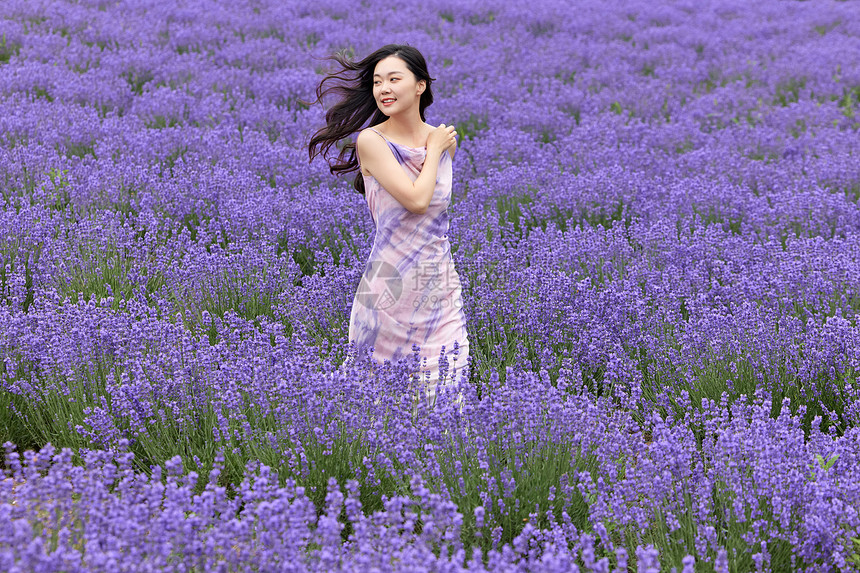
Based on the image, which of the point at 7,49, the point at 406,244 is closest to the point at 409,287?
the point at 406,244

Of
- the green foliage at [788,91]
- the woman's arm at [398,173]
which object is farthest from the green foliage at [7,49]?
the green foliage at [788,91]

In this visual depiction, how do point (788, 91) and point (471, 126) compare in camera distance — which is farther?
point (788, 91)

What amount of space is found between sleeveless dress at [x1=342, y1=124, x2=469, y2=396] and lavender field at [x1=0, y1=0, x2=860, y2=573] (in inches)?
7.7

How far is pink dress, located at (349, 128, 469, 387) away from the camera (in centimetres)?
306

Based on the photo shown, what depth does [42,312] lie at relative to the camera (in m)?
3.25

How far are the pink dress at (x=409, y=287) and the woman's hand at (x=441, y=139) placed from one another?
0.05 meters

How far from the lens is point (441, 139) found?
309 cm

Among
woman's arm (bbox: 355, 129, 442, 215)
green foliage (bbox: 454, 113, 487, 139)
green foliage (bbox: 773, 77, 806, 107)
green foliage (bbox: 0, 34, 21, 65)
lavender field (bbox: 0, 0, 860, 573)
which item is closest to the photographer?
lavender field (bbox: 0, 0, 860, 573)

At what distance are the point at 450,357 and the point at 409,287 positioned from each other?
0.98 ft

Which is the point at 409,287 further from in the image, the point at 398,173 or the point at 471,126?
the point at 471,126

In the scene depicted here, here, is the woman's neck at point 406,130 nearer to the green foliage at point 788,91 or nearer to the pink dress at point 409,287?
the pink dress at point 409,287

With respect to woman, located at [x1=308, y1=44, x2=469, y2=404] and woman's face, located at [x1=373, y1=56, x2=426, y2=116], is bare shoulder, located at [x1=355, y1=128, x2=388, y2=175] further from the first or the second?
woman's face, located at [x1=373, y1=56, x2=426, y2=116]

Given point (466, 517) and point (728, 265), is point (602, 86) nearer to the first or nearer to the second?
point (728, 265)

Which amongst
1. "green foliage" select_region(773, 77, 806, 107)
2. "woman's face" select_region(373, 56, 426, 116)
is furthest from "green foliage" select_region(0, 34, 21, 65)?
"green foliage" select_region(773, 77, 806, 107)
